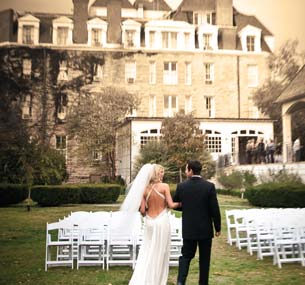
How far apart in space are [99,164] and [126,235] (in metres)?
4.36

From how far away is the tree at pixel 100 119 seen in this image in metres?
10.1

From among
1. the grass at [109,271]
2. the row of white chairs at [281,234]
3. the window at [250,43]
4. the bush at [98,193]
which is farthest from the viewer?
Result: the window at [250,43]

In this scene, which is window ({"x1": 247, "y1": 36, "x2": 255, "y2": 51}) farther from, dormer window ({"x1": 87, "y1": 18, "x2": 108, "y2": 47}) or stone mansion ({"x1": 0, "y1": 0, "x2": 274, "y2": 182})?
dormer window ({"x1": 87, "y1": 18, "x2": 108, "y2": 47})

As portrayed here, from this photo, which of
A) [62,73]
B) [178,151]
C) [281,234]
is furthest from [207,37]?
[281,234]

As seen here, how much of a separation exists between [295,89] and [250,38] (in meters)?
1.44

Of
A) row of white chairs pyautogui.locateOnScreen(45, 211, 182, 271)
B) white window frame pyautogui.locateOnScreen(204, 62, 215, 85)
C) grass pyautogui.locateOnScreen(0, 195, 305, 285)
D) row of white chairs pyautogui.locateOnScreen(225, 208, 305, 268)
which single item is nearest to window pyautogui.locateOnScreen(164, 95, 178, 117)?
white window frame pyautogui.locateOnScreen(204, 62, 215, 85)

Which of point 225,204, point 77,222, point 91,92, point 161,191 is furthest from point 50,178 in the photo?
point 161,191

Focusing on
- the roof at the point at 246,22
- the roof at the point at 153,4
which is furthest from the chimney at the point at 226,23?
the roof at the point at 153,4

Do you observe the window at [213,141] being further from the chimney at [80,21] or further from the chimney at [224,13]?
the chimney at [80,21]

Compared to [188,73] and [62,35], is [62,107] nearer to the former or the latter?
[62,35]

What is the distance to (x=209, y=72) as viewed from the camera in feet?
35.7

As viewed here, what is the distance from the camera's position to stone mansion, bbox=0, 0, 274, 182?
9.99 meters

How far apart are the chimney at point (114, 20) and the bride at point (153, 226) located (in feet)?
20.2

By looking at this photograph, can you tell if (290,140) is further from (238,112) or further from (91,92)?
(91,92)
